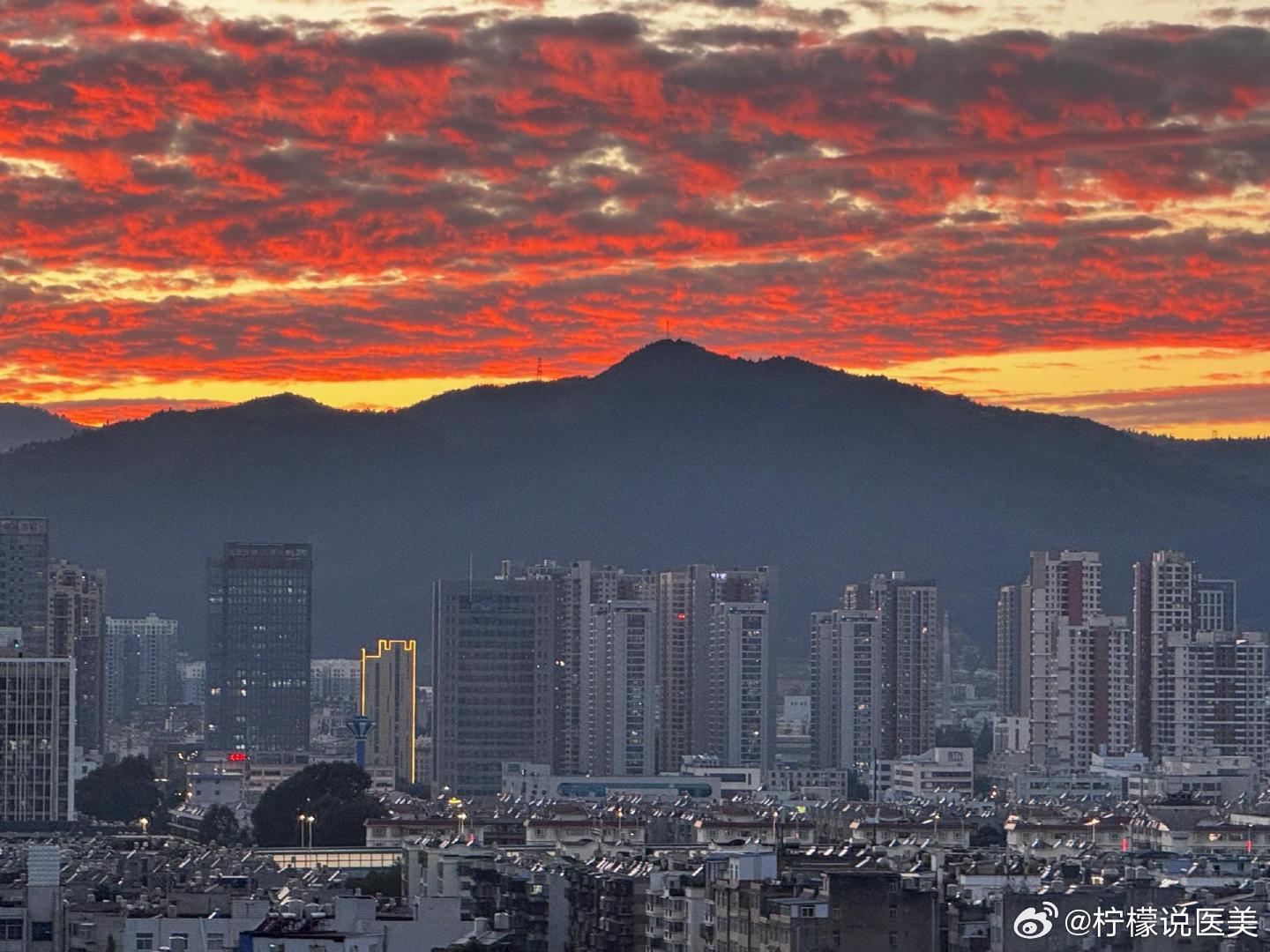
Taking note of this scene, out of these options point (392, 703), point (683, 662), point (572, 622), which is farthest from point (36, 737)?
point (392, 703)

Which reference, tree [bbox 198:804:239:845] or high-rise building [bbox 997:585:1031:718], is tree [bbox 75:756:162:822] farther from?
high-rise building [bbox 997:585:1031:718]

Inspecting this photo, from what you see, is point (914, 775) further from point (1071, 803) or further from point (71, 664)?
point (71, 664)

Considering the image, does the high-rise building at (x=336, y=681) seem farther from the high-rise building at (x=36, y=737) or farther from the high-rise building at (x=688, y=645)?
the high-rise building at (x=36, y=737)

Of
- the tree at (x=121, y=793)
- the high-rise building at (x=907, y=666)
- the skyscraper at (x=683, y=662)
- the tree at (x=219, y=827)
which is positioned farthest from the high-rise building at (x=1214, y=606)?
the tree at (x=219, y=827)

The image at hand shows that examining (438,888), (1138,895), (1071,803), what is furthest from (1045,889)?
(1071,803)

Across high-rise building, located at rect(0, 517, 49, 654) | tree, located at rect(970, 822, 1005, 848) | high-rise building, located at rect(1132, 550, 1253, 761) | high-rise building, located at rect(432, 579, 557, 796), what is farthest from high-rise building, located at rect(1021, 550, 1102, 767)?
tree, located at rect(970, 822, 1005, 848)

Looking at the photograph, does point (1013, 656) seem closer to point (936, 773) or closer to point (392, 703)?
point (392, 703)
